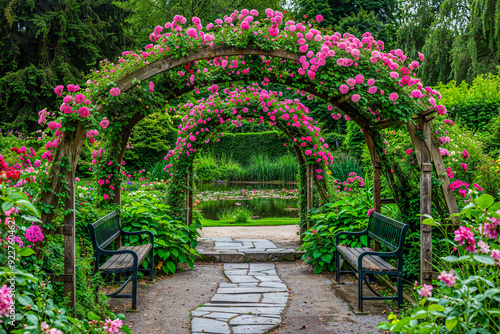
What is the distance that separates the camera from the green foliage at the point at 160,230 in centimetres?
517

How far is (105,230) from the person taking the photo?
167 inches

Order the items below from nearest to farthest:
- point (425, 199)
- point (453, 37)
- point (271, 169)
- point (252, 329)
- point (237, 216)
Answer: point (252, 329), point (425, 199), point (237, 216), point (453, 37), point (271, 169)

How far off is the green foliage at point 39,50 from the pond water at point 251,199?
600 cm

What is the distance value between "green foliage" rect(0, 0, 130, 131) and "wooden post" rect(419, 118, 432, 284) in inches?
474

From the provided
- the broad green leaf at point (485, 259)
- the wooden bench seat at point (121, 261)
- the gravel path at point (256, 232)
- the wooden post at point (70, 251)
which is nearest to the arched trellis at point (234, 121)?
the wooden bench seat at point (121, 261)

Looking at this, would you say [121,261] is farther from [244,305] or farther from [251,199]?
[251,199]

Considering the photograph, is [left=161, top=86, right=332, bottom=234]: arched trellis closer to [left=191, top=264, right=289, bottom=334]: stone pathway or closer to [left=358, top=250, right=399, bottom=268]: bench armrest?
[left=191, top=264, right=289, bottom=334]: stone pathway

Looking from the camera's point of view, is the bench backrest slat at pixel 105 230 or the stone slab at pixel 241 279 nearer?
the bench backrest slat at pixel 105 230

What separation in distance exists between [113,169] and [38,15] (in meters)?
11.1

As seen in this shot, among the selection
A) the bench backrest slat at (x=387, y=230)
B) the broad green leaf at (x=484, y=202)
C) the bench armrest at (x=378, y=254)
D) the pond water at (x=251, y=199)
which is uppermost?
the broad green leaf at (x=484, y=202)

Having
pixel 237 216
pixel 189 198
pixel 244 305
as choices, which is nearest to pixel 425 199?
pixel 244 305

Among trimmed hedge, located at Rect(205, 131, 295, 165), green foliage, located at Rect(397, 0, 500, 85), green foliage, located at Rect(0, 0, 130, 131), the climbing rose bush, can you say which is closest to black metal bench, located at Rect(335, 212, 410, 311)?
the climbing rose bush

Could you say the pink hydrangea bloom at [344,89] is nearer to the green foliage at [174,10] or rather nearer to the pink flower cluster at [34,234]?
the pink flower cluster at [34,234]

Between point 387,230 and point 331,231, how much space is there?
1190 mm
